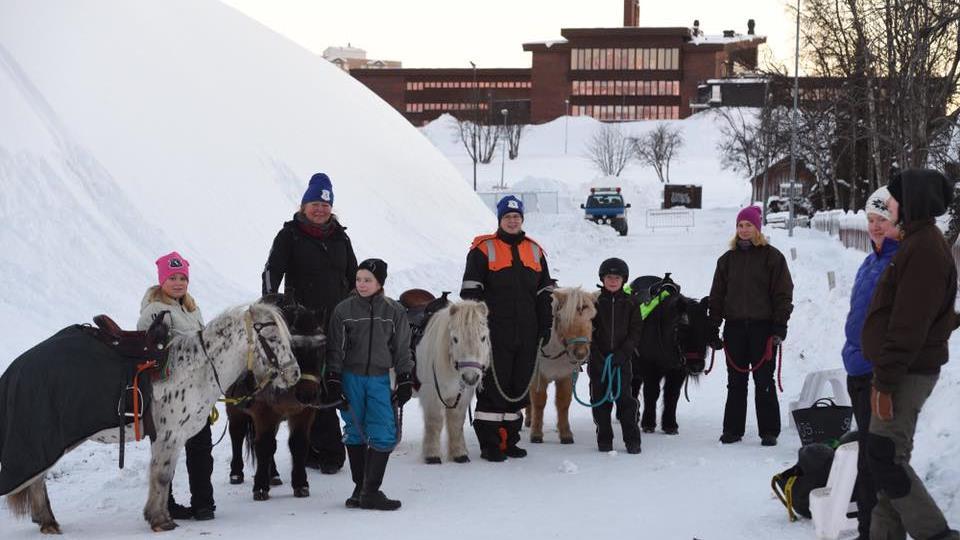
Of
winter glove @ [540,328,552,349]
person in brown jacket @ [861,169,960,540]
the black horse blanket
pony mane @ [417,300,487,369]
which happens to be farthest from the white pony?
person in brown jacket @ [861,169,960,540]

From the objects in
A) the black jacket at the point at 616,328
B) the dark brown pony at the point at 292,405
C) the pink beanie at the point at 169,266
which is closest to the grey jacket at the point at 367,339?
the dark brown pony at the point at 292,405

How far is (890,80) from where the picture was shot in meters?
25.8

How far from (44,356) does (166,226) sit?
1155 cm

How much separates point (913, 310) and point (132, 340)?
13.6 ft

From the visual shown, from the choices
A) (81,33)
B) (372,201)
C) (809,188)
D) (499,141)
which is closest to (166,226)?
(81,33)

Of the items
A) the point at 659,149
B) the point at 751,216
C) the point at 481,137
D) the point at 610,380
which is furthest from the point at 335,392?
the point at 481,137

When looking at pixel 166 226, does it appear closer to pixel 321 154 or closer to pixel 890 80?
pixel 321 154

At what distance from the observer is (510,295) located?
8.23 metres

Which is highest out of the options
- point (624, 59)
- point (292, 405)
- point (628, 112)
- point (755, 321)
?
point (624, 59)

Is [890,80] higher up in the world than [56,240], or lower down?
higher up

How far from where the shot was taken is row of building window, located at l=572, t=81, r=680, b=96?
4685 inches

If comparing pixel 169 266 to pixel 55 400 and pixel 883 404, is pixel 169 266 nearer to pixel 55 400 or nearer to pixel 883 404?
pixel 55 400

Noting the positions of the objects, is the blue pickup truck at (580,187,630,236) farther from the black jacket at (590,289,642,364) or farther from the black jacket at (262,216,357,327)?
the black jacket at (262,216,357,327)

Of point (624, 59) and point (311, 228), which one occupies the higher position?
point (624, 59)
